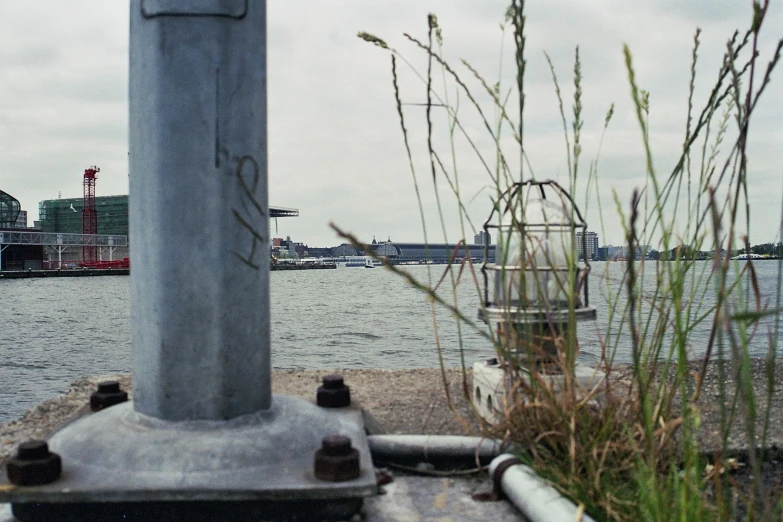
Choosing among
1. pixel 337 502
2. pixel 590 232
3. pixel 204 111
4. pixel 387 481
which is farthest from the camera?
pixel 590 232

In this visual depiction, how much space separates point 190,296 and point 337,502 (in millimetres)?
724

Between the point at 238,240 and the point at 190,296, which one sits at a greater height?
the point at 238,240

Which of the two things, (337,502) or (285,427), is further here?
(285,427)

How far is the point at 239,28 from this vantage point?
194 cm

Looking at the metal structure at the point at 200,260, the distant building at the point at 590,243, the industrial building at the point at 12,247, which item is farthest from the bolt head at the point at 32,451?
the industrial building at the point at 12,247

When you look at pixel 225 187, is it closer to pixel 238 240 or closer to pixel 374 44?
pixel 238 240

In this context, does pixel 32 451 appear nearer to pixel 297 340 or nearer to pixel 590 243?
pixel 590 243

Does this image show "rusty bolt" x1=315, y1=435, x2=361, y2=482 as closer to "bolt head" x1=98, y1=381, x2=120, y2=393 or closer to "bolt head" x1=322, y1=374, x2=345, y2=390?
"bolt head" x1=322, y1=374, x2=345, y2=390

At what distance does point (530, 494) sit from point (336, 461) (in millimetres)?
562

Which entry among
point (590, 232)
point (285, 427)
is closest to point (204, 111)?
point (285, 427)

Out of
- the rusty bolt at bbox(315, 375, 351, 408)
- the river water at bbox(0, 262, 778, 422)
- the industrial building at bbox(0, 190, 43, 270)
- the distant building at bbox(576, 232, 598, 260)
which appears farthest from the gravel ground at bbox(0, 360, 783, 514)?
the industrial building at bbox(0, 190, 43, 270)

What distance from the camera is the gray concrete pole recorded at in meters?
1.90

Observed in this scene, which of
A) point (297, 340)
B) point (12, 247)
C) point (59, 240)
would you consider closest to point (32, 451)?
point (297, 340)

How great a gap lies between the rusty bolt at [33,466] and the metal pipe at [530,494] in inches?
49.2
